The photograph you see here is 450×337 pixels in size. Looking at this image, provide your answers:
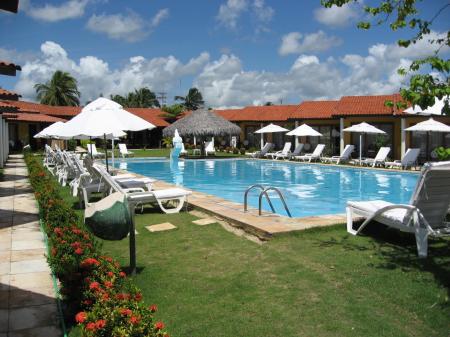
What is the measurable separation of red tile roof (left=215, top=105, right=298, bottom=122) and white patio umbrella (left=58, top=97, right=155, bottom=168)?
2398 cm

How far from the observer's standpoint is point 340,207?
11633mm

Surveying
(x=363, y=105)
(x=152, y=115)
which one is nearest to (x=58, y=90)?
(x=152, y=115)

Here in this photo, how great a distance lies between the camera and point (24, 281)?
15.8 feet

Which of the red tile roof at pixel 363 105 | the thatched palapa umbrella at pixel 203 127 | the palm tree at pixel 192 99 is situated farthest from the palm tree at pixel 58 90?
the red tile roof at pixel 363 105

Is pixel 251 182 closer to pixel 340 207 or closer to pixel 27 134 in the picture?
pixel 340 207

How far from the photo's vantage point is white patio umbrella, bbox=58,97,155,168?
9.16m

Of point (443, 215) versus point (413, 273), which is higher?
point (443, 215)

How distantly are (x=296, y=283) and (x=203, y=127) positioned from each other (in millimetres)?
25489

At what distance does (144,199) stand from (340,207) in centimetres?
560

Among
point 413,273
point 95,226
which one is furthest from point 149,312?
Answer: point 413,273

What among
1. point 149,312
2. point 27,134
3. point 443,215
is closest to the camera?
point 149,312

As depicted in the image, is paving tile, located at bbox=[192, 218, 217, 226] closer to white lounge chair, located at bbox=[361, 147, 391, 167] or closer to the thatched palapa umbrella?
white lounge chair, located at bbox=[361, 147, 391, 167]

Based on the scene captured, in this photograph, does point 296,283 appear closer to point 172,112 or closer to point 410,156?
point 410,156

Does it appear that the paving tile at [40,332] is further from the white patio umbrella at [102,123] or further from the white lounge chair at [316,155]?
the white lounge chair at [316,155]
